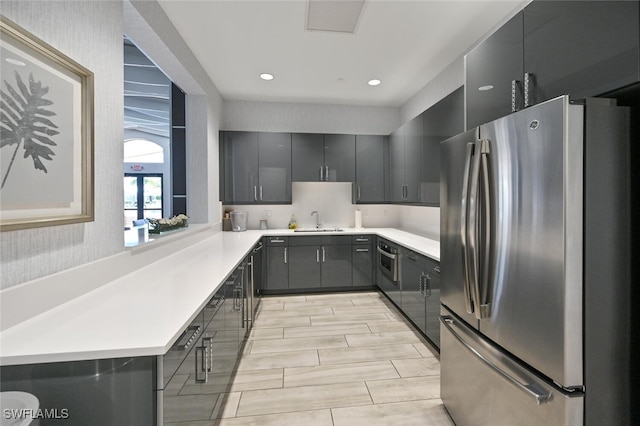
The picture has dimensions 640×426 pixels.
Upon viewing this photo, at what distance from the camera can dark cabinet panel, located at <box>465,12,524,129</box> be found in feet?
4.91

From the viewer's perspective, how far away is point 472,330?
62.3 inches

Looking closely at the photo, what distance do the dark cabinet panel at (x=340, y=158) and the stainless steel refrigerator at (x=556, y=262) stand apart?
304 cm

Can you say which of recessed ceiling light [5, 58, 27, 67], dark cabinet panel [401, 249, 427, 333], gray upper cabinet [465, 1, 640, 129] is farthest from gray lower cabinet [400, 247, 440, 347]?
recessed ceiling light [5, 58, 27, 67]

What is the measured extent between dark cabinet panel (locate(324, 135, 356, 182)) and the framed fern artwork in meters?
3.22

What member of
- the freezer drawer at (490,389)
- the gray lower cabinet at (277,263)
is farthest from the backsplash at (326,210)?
the freezer drawer at (490,389)

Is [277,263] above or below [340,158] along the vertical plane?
below

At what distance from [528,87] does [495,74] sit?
11.9 inches

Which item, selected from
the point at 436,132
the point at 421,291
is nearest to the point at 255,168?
the point at 436,132

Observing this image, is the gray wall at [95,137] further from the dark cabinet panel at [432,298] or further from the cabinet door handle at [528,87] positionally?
the dark cabinet panel at [432,298]

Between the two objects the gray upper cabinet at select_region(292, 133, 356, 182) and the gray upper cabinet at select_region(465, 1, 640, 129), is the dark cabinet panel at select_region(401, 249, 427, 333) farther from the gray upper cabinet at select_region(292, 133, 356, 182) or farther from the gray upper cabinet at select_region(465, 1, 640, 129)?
the gray upper cabinet at select_region(292, 133, 356, 182)

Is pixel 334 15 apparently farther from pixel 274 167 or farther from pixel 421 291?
pixel 421 291

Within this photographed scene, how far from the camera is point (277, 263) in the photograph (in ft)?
13.4

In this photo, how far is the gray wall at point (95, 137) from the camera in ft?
3.63

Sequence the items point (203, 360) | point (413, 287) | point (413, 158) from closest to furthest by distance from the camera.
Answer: point (203, 360)
point (413, 287)
point (413, 158)
